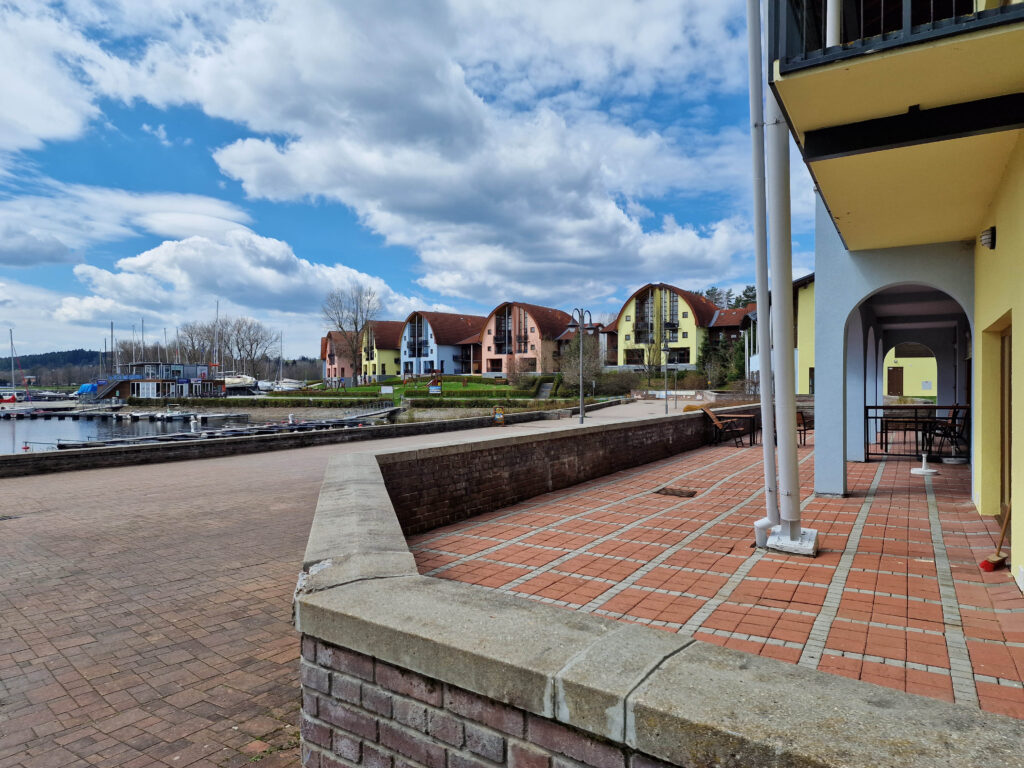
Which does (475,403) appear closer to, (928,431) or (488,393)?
(488,393)

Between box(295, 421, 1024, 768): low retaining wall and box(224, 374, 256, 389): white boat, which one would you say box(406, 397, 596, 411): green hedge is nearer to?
box(295, 421, 1024, 768): low retaining wall

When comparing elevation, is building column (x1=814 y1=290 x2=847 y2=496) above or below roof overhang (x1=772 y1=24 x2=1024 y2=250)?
below

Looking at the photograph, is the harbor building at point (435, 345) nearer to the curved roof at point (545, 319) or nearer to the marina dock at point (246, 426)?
the curved roof at point (545, 319)

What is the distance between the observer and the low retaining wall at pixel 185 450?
12.3 metres

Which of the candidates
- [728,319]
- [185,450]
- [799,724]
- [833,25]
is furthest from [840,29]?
[728,319]

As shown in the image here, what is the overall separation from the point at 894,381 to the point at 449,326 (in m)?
57.2

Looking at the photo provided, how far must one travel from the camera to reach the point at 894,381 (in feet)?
105

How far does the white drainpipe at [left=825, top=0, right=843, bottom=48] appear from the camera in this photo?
14.1 ft

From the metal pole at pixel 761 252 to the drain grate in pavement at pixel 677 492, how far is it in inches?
105

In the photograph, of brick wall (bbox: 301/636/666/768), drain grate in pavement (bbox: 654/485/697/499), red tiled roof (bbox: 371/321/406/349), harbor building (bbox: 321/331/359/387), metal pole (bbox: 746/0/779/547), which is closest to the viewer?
brick wall (bbox: 301/636/666/768)

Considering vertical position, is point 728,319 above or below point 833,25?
above

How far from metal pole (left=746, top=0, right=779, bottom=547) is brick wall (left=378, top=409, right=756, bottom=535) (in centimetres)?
322

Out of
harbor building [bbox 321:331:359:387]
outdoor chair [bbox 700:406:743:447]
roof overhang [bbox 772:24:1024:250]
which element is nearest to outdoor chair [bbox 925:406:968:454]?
outdoor chair [bbox 700:406:743:447]

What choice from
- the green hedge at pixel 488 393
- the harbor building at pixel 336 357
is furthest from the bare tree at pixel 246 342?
the green hedge at pixel 488 393
